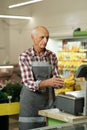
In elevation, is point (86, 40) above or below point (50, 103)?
above

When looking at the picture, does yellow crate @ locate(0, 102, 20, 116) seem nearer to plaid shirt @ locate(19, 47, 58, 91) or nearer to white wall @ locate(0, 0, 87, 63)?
plaid shirt @ locate(19, 47, 58, 91)

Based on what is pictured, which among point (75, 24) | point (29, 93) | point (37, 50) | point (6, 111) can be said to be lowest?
point (6, 111)

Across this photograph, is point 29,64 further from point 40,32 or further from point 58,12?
point 58,12

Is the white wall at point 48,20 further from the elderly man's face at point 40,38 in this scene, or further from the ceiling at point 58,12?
the elderly man's face at point 40,38

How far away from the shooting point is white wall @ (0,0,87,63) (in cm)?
688

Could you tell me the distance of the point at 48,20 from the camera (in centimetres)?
798

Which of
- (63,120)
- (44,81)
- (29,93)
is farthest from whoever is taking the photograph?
(29,93)

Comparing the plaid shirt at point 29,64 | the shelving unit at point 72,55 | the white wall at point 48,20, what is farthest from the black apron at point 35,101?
the white wall at point 48,20

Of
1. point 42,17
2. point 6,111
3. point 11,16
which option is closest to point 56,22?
point 42,17

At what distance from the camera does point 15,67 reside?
6.79 m

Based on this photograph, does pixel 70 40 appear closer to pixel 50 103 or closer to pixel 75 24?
pixel 75 24

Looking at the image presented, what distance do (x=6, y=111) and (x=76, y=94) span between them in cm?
118

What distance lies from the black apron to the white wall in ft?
11.4

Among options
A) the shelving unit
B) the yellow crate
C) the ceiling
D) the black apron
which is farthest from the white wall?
the black apron
